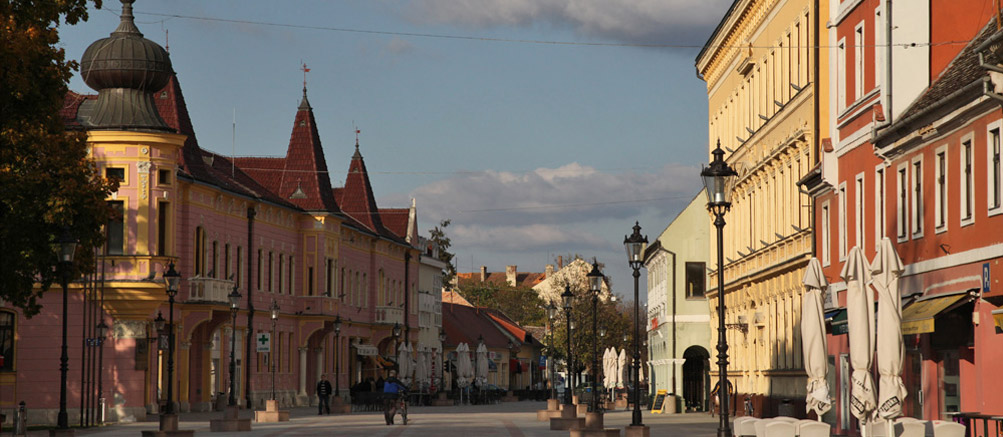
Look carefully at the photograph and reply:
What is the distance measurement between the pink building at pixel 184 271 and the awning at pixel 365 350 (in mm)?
201

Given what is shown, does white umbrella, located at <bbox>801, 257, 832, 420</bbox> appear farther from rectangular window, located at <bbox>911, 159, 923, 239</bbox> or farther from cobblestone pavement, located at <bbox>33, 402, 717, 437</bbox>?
cobblestone pavement, located at <bbox>33, 402, 717, 437</bbox>

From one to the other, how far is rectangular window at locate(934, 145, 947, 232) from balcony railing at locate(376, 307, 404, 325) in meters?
58.8

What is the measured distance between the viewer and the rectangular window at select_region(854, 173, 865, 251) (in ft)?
97.8

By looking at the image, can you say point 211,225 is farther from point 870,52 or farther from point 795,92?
point 870,52

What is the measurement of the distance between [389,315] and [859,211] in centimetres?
5479

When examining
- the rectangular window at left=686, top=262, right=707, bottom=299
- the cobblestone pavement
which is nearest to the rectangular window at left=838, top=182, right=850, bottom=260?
the cobblestone pavement

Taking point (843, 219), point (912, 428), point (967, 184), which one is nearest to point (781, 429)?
point (912, 428)

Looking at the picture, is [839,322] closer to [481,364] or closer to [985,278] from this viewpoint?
[985,278]

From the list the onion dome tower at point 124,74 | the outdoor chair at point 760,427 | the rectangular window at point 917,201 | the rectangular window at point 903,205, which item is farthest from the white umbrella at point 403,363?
the outdoor chair at point 760,427

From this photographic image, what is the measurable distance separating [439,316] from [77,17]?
→ 223 ft

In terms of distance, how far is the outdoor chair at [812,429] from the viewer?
20719mm

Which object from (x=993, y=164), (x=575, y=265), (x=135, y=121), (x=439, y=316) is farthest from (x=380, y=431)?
(x=575, y=265)

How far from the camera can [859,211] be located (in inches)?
1184

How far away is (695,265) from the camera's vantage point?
215 feet
